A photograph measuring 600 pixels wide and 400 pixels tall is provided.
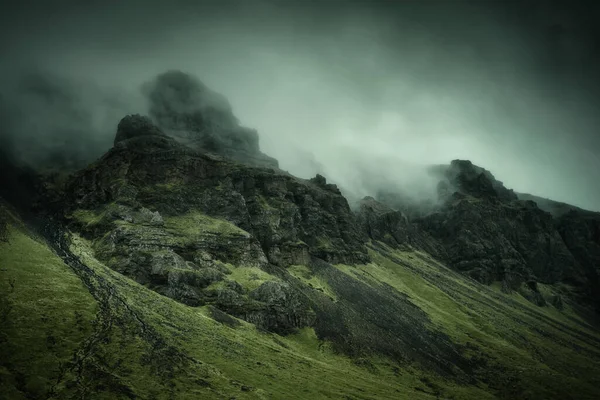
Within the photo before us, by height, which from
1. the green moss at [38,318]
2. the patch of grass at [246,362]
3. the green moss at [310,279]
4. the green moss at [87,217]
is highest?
the green moss at [87,217]

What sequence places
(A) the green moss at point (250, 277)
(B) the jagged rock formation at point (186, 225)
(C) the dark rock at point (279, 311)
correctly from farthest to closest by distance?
(A) the green moss at point (250, 277) < (C) the dark rock at point (279, 311) < (B) the jagged rock formation at point (186, 225)

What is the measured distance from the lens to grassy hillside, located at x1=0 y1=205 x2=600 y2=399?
182 feet

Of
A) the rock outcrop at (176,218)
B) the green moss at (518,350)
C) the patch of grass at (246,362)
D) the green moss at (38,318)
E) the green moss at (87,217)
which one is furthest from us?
the green moss at (87,217)

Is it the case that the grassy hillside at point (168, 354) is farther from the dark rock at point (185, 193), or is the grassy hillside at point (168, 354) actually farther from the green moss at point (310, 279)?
Answer: the dark rock at point (185, 193)

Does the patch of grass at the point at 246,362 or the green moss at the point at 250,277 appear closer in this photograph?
the patch of grass at the point at 246,362

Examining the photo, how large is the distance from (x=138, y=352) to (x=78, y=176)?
139m

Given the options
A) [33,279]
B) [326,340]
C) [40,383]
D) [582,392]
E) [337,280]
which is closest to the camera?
[40,383]

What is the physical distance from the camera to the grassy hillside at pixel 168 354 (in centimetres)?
5544

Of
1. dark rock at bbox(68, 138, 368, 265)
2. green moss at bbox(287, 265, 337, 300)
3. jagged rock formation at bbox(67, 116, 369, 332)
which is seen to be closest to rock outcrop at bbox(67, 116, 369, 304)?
jagged rock formation at bbox(67, 116, 369, 332)

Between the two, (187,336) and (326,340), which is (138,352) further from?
(326,340)

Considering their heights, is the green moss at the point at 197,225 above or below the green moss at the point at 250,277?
above

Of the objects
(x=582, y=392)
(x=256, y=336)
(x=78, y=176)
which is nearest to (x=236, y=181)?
(x=78, y=176)

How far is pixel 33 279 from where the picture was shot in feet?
253

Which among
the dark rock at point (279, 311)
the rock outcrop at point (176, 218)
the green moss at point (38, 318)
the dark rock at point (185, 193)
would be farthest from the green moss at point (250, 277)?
the green moss at point (38, 318)
